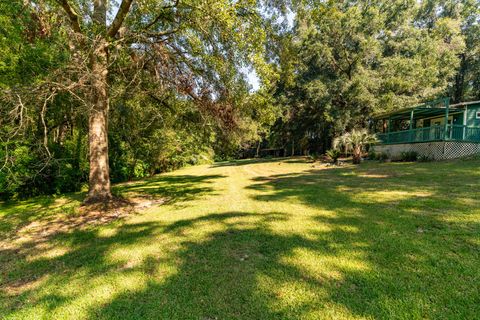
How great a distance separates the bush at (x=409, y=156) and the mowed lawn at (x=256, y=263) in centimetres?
952

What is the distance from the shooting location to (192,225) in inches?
188

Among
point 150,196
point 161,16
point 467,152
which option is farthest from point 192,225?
point 467,152

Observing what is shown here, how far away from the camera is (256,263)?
3.13 metres

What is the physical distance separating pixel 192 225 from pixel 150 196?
4192 millimetres

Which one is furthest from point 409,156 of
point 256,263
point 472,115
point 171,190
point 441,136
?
point 256,263

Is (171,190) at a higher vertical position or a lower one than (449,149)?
lower

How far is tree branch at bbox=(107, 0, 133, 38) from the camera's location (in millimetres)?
6143

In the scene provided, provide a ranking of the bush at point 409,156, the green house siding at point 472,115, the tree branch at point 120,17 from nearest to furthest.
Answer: the tree branch at point 120,17
the bush at point 409,156
the green house siding at point 472,115

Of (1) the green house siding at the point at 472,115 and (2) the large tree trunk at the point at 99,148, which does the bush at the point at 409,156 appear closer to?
(1) the green house siding at the point at 472,115

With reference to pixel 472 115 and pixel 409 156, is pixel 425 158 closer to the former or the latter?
pixel 409 156

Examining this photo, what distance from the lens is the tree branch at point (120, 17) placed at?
6143 mm

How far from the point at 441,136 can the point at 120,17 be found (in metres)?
15.7

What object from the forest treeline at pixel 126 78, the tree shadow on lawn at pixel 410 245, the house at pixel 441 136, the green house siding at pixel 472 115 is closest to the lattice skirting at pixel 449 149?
the house at pixel 441 136

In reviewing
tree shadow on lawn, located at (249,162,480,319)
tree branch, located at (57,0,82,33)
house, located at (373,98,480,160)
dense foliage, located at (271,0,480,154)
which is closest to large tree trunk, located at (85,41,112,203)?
tree branch, located at (57,0,82,33)
